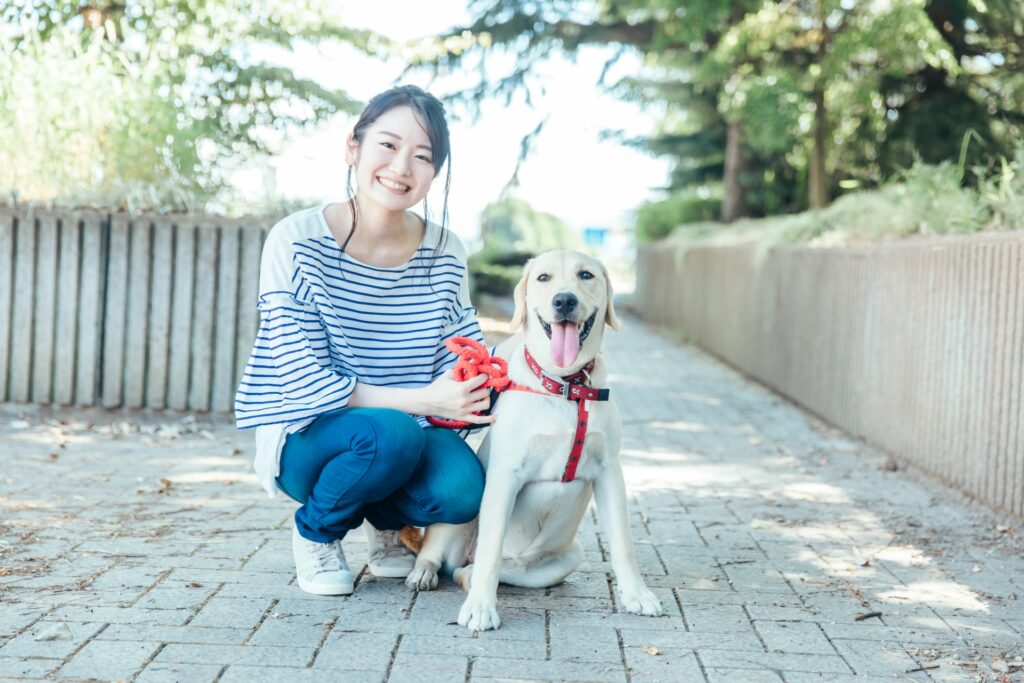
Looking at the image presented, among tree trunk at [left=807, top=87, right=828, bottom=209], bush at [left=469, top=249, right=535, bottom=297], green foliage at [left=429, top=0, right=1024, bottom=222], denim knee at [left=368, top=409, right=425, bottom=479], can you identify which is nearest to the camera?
denim knee at [left=368, top=409, right=425, bottom=479]

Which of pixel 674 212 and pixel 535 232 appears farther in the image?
pixel 535 232

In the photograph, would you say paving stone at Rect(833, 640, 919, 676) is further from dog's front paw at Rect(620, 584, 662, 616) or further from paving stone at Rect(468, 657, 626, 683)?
paving stone at Rect(468, 657, 626, 683)

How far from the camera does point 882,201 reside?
7941 millimetres

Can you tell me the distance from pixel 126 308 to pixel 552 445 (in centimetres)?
449

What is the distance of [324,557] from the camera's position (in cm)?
357

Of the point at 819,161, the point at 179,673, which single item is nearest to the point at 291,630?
the point at 179,673

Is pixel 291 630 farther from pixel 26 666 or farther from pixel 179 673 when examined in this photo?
pixel 26 666

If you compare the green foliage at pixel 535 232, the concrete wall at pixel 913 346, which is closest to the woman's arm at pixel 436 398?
the concrete wall at pixel 913 346

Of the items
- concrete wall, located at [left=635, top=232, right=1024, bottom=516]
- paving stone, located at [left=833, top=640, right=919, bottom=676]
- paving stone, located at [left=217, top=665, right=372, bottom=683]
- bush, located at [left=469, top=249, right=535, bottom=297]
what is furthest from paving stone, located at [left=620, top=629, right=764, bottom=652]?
bush, located at [left=469, top=249, right=535, bottom=297]

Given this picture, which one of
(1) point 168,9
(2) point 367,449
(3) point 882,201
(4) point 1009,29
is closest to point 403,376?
(2) point 367,449

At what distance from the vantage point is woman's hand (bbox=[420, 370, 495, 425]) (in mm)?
3354

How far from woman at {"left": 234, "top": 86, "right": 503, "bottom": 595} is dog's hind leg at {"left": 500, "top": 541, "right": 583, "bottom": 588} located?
30cm

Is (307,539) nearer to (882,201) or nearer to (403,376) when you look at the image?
(403,376)

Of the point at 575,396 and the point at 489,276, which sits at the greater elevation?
the point at 489,276
